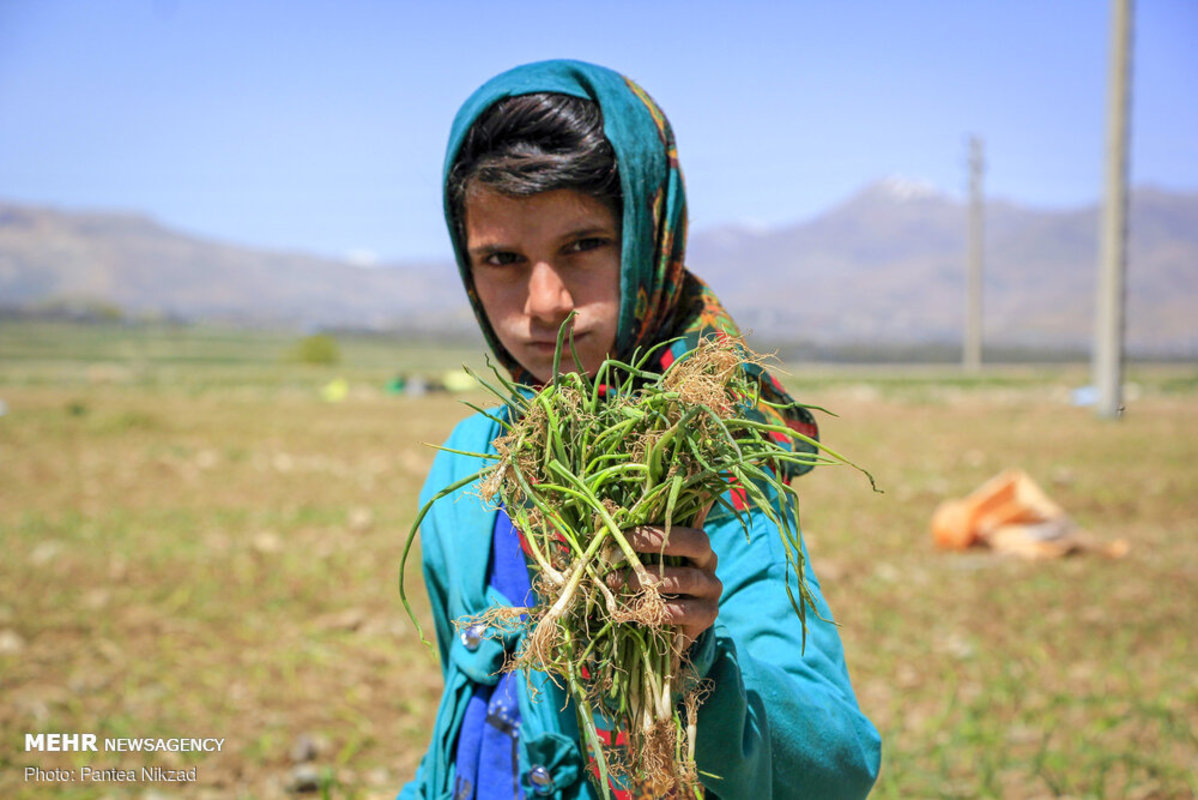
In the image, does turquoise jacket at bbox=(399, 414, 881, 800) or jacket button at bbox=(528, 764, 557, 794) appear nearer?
turquoise jacket at bbox=(399, 414, 881, 800)

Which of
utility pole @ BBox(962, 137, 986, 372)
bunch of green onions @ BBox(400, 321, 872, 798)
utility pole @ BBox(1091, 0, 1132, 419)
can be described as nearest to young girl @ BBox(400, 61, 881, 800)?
bunch of green onions @ BBox(400, 321, 872, 798)

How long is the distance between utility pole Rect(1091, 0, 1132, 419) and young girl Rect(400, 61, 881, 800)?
15280 millimetres

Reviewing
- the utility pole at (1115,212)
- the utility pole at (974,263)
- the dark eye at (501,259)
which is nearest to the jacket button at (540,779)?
the dark eye at (501,259)

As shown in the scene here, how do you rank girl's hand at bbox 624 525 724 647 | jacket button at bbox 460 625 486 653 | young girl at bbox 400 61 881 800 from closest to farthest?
girl's hand at bbox 624 525 724 647 → young girl at bbox 400 61 881 800 → jacket button at bbox 460 625 486 653

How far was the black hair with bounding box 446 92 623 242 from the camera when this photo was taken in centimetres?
144

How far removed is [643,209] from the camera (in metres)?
1.47

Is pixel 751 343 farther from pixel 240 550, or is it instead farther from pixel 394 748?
pixel 240 550

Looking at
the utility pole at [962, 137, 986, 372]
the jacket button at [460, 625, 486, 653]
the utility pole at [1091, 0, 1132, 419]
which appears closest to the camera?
the jacket button at [460, 625, 486, 653]

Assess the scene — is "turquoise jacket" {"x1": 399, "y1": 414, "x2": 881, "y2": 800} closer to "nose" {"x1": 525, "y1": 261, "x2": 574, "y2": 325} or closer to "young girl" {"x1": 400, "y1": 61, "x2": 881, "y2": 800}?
"young girl" {"x1": 400, "y1": 61, "x2": 881, "y2": 800}

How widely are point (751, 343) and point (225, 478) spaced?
388 inches

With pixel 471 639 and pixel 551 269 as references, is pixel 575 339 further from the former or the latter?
pixel 471 639

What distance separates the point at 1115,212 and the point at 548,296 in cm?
1613

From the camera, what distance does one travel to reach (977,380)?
3319cm

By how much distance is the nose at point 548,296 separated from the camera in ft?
4.65
